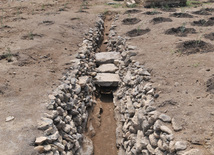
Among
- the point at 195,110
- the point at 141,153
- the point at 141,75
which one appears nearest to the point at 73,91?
the point at 141,75

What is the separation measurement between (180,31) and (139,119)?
568 cm

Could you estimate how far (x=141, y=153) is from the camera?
14.9ft

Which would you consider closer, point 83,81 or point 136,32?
point 83,81

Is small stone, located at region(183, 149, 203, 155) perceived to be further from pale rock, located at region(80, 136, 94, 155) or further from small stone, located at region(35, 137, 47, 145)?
pale rock, located at region(80, 136, 94, 155)

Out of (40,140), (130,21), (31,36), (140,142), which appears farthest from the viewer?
(130,21)

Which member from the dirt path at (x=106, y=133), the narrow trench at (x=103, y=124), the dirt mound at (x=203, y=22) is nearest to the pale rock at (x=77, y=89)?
the narrow trench at (x=103, y=124)

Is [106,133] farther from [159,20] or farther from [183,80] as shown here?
[159,20]

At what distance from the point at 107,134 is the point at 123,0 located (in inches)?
569

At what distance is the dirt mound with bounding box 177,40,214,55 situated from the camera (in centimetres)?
671

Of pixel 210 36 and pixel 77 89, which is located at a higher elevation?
pixel 210 36

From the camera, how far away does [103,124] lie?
6504 mm

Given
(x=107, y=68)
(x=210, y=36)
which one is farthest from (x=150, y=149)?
(x=210, y=36)

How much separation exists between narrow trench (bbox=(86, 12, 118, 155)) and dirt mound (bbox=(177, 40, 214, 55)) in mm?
3007

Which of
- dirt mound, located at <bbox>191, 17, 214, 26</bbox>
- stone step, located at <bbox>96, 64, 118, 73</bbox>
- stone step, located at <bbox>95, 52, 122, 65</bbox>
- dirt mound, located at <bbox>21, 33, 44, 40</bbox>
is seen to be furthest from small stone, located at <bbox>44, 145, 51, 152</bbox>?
dirt mound, located at <bbox>191, 17, 214, 26</bbox>
